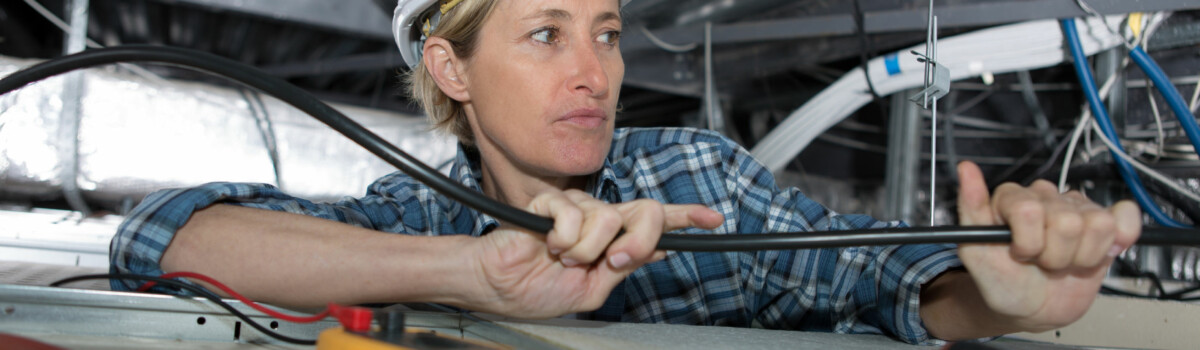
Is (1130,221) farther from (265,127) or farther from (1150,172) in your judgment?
(265,127)

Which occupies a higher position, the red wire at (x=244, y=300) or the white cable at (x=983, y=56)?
the white cable at (x=983, y=56)

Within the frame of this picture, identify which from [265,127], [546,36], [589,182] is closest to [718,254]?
[589,182]

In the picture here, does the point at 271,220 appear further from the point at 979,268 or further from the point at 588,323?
the point at 979,268

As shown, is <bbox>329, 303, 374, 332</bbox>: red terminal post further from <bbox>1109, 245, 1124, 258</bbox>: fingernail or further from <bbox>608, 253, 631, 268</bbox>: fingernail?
<bbox>1109, 245, 1124, 258</bbox>: fingernail

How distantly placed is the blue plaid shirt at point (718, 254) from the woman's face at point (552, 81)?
11 cm

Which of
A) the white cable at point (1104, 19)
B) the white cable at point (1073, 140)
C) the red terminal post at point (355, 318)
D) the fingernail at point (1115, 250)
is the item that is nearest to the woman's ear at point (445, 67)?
the red terminal post at point (355, 318)

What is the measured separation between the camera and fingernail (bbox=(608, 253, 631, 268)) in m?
0.50

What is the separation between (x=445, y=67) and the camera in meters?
0.97

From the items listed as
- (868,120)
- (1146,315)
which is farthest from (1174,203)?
(868,120)

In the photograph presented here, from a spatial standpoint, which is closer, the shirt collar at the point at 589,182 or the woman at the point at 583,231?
the woman at the point at 583,231

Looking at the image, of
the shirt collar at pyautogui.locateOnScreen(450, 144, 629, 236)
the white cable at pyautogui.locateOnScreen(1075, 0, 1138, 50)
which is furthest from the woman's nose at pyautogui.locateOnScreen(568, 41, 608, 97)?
the white cable at pyautogui.locateOnScreen(1075, 0, 1138, 50)

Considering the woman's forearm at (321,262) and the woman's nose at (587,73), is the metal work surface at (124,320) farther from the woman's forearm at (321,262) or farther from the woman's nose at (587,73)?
the woman's nose at (587,73)

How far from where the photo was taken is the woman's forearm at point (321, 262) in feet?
1.86

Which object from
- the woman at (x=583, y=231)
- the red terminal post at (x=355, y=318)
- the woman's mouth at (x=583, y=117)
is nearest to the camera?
the red terminal post at (x=355, y=318)
